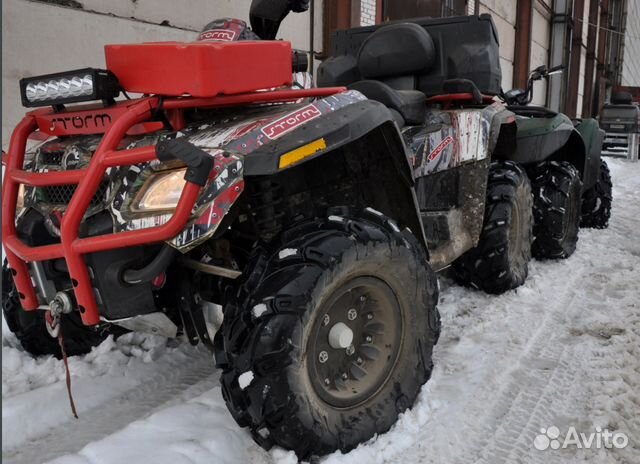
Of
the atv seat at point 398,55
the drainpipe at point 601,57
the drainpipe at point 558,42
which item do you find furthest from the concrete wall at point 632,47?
the atv seat at point 398,55

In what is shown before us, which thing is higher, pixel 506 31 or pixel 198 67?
pixel 506 31

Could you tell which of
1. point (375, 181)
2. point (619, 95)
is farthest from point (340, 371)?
point (619, 95)

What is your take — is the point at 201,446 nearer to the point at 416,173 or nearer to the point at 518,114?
the point at 416,173

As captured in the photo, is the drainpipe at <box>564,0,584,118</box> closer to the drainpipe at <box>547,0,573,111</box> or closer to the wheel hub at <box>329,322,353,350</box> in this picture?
the drainpipe at <box>547,0,573,111</box>

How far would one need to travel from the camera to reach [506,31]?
16.2 m

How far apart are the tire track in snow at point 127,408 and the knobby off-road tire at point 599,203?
4.87 metres

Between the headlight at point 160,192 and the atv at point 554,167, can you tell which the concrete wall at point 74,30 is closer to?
the headlight at point 160,192

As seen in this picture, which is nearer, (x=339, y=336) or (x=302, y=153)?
(x=302, y=153)

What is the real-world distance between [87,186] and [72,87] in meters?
0.44

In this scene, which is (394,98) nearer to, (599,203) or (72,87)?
(72,87)

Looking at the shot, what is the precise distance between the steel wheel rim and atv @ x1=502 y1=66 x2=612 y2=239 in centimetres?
275

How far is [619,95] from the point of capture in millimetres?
19172

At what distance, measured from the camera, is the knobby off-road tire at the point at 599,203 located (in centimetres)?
620

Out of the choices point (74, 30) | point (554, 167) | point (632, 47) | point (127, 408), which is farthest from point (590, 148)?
point (632, 47)
